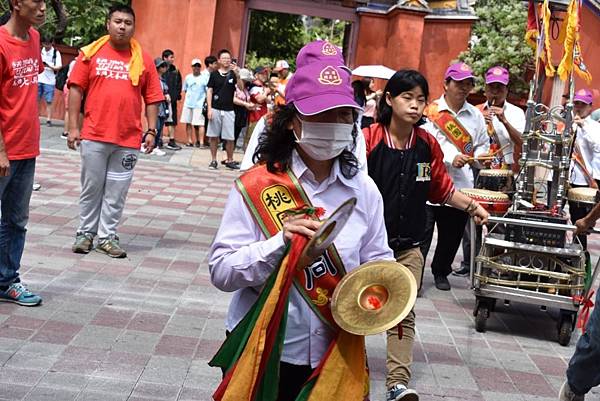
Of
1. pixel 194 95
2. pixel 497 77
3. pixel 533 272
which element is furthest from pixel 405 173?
pixel 194 95

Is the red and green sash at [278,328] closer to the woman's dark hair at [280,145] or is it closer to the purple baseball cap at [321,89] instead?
the woman's dark hair at [280,145]

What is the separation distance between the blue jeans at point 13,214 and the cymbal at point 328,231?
356 cm

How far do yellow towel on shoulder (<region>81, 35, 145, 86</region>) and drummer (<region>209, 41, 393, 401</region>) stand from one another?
4.75 meters

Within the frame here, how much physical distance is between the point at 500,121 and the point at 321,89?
218 inches

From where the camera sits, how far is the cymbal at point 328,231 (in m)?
2.61

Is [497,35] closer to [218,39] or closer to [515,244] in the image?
[218,39]

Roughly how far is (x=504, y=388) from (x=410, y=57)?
14.7m

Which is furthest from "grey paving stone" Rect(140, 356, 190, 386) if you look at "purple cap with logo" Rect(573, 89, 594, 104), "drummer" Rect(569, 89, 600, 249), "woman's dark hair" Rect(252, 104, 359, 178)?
"purple cap with logo" Rect(573, 89, 594, 104)

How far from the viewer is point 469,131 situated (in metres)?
7.71

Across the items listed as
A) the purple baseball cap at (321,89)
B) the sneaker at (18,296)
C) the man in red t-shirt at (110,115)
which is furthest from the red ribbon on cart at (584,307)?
the man in red t-shirt at (110,115)

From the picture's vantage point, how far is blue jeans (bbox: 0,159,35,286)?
5781 mm

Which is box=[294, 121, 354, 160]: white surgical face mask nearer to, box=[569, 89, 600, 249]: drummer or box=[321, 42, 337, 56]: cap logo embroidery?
box=[321, 42, 337, 56]: cap logo embroidery

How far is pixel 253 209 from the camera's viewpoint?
9.46 feet

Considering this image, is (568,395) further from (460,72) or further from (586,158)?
(586,158)
